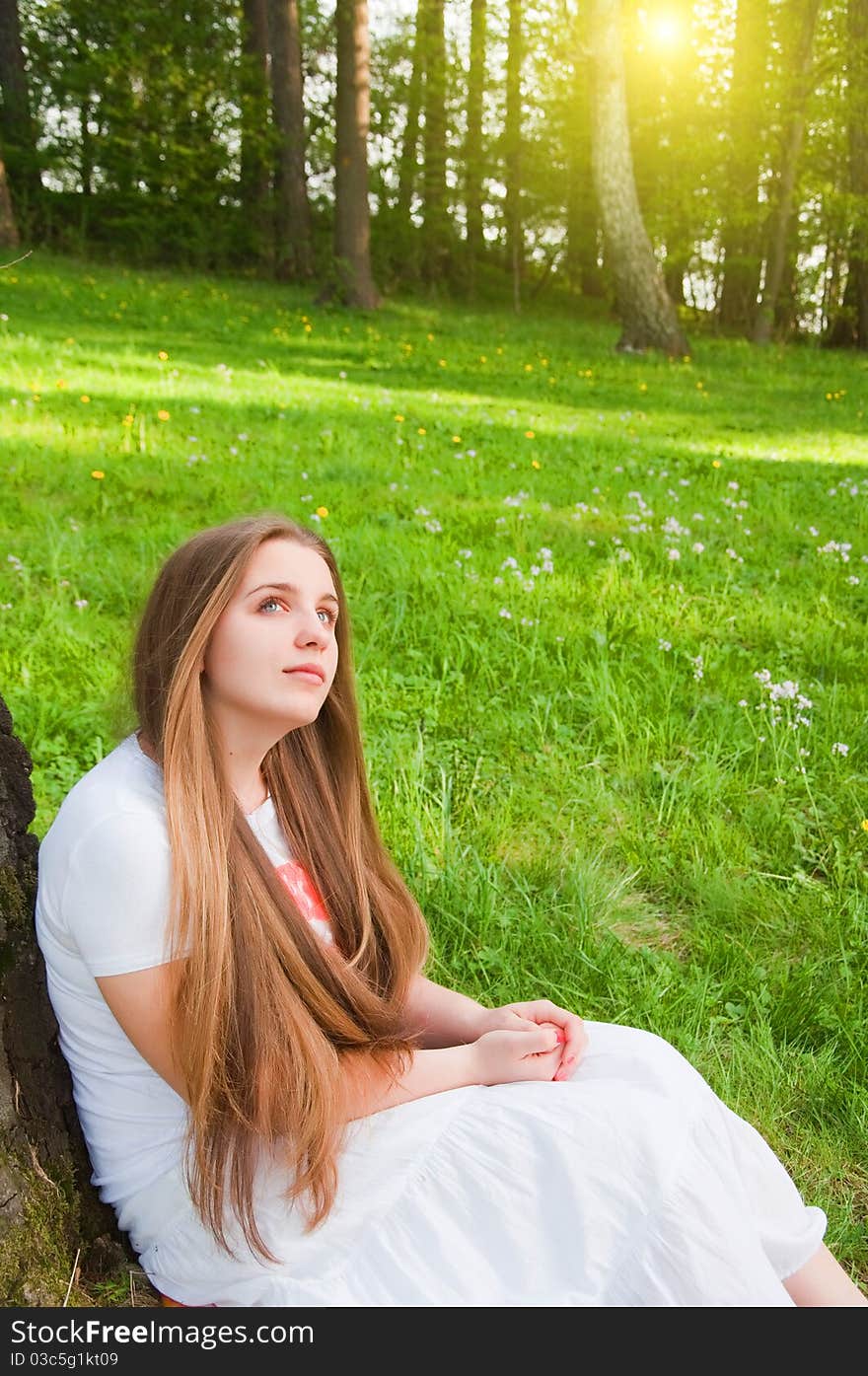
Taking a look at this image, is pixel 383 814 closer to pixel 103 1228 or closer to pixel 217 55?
pixel 103 1228

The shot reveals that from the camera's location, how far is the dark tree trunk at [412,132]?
21.7m

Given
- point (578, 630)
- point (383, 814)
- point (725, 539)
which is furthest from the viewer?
point (725, 539)

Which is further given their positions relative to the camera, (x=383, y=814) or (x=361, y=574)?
(x=361, y=574)

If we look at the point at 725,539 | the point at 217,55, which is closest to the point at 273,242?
the point at 217,55

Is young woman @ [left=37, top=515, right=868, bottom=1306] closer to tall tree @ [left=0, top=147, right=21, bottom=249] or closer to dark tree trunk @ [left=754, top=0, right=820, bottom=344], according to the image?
tall tree @ [left=0, top=147, right=21, bottom=249]

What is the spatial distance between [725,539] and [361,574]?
6.94ft

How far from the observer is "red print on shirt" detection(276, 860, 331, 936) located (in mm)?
2082

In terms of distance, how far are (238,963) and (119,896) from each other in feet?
0.75

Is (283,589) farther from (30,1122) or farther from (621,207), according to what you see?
(621,207)

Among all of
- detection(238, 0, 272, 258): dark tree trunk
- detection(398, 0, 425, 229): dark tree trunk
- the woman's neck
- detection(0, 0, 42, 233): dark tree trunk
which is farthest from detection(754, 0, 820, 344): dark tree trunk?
the woman's neck

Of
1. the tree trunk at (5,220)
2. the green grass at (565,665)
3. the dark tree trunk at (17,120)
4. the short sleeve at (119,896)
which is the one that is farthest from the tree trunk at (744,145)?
the short sleeve at (119,896)

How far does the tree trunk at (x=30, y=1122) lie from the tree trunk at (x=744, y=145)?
17418mm

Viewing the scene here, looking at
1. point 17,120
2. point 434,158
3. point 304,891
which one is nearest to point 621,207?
point 434,158
